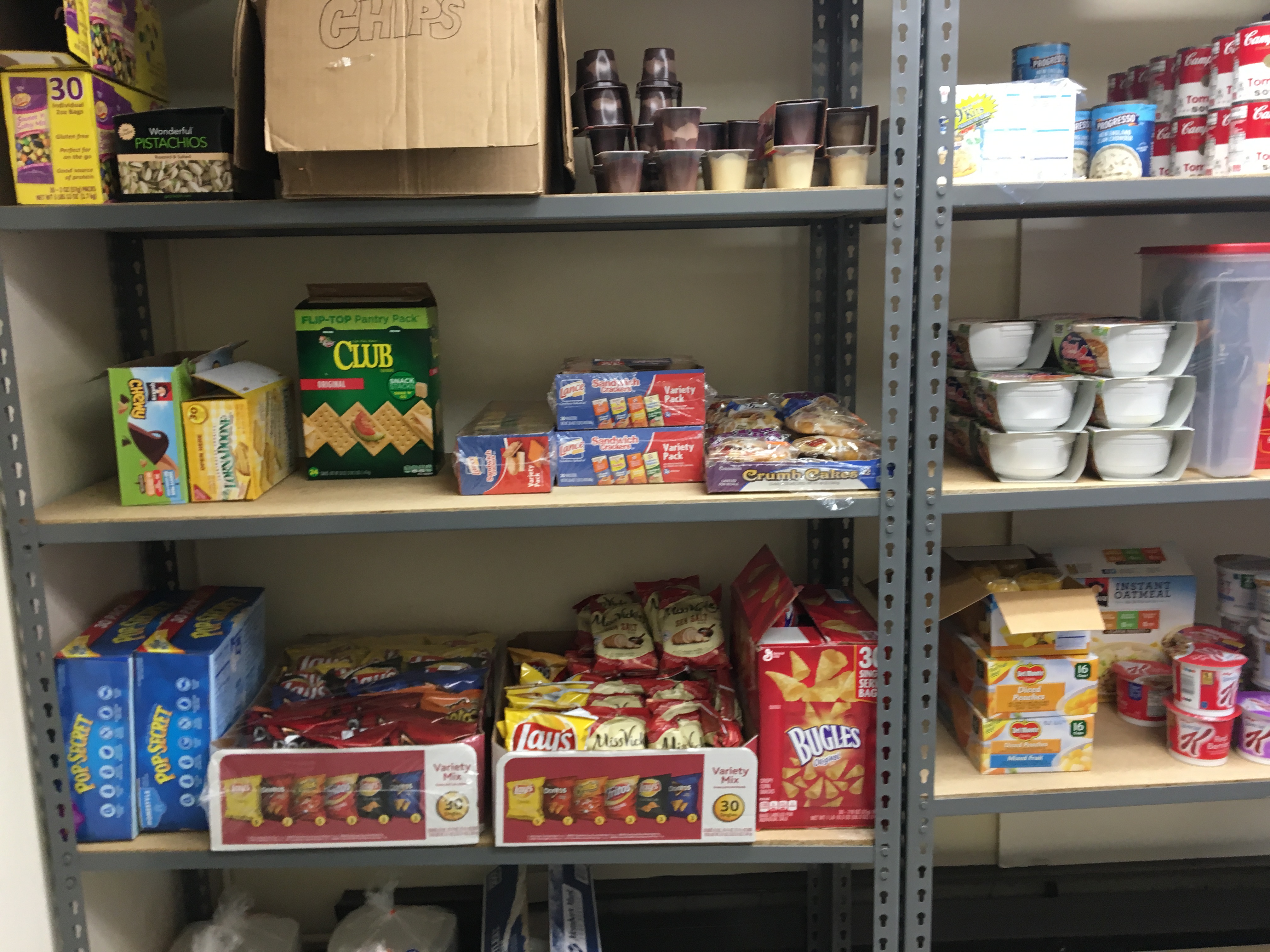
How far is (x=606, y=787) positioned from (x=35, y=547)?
0.95 metres

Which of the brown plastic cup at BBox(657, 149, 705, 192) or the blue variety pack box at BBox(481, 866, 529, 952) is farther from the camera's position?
the blue variety pack box at BBox(481, 866, 529, 952)

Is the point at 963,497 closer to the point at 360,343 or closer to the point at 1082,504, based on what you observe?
the point at 1082,504

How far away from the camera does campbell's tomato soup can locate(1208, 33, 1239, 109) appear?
4.80 feet

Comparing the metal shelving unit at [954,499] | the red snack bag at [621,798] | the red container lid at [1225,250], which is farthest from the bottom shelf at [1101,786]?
the red container lid at [1225,250]

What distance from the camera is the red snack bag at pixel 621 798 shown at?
5.01 feet

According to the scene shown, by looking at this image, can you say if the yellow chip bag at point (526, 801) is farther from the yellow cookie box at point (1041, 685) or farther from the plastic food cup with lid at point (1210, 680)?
the plastic food cup with lid at point (1210, 680)

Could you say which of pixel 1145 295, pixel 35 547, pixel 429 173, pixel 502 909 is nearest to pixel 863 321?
pixel 1145 295

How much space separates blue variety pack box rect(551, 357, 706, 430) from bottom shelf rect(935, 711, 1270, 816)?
746 mm

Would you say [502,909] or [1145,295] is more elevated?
[1145,295]

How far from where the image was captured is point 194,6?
5.92ft

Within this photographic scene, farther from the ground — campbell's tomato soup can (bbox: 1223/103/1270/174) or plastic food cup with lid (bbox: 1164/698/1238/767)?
campbell's tomato soup can (bbox: 1223/103/1270/174)

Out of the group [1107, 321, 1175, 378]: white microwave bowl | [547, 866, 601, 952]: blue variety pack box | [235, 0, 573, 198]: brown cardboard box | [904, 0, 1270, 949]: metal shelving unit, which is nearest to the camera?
[235, 0, 573, 198]: brown cardboard box

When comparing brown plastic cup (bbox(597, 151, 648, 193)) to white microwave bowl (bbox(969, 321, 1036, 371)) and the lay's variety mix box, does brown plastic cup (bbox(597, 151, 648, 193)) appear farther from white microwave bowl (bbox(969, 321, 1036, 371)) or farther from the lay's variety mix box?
the lay's variety mix box

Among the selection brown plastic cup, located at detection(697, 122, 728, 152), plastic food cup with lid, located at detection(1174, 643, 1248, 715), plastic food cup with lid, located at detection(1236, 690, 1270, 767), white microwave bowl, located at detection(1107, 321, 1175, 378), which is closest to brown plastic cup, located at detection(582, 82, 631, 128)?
brown plastic cup, located at detection(697, 122, 728, 152)
